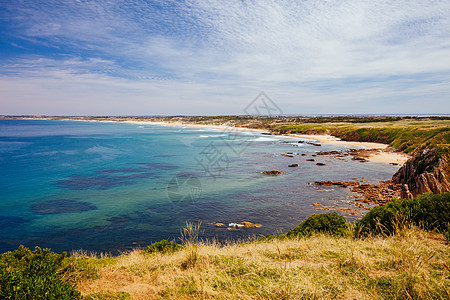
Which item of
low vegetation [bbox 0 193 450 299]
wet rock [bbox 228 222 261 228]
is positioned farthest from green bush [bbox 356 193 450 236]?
wet rock [bbox 228 222 261 228]

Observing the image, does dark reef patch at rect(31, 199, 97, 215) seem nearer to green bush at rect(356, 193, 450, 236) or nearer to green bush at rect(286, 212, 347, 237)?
green bush at rect(286, 212, 347, 237)

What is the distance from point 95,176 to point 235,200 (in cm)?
1998

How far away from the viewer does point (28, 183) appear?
2755 centimetres

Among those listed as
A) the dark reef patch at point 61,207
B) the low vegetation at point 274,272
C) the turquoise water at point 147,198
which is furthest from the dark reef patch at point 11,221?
the low vegetation at point 274,272

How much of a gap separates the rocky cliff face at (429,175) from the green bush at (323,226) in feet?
33.9

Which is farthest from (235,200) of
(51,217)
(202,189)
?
(51,217)

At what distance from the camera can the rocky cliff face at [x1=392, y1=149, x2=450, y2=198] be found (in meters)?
16.9

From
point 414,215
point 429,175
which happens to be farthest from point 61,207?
point 429,175

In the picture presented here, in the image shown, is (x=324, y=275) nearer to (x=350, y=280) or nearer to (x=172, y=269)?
(x=350, y=280)

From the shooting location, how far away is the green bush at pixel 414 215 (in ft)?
26.9

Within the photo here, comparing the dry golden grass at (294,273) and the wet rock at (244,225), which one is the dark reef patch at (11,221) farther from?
the wet rock at (244,225)

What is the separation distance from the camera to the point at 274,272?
6.01 meters

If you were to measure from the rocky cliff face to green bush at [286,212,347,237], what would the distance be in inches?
407

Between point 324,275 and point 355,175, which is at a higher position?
point 324,275
